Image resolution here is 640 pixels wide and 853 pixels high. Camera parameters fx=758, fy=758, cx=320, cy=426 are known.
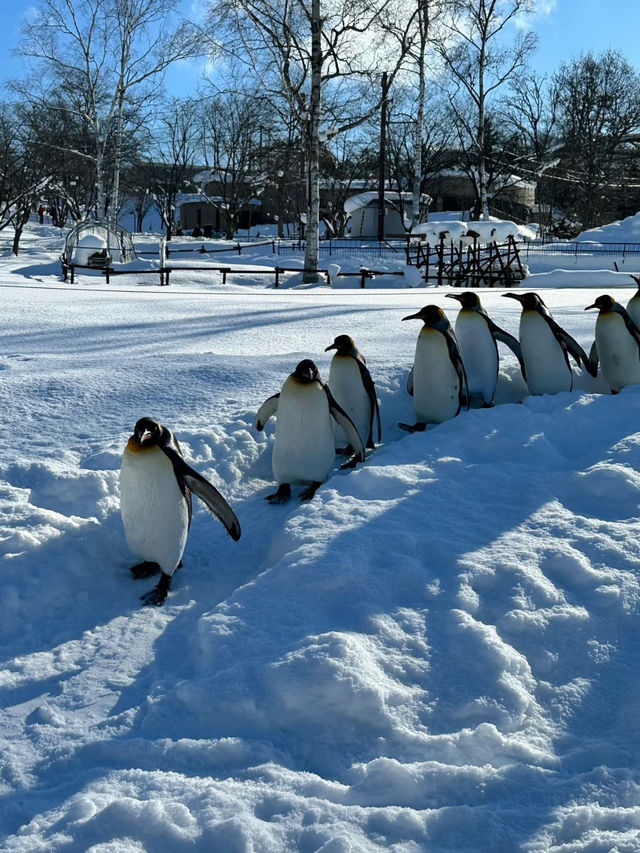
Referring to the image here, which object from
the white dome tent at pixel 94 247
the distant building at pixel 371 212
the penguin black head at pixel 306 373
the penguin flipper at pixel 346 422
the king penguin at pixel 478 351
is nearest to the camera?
the penguin black head at pixel 306 373

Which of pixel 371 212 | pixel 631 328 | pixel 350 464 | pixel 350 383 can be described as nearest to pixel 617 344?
pixel 631 328

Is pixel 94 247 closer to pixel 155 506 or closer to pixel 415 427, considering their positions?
pixel 415 427

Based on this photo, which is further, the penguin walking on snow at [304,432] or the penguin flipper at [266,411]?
the penguin flipper at [266,411]

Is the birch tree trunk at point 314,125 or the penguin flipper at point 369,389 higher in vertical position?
the birch tree trunk at point 314,125

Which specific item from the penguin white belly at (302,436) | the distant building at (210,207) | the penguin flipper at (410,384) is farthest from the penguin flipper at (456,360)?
the distant building at (210,207)

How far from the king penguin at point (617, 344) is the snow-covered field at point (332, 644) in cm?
103

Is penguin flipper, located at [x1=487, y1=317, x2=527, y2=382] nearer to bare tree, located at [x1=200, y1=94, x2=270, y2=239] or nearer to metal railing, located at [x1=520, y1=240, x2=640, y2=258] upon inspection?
metal railing, located at [x1=520, y1=240, x2=640, y2=258]

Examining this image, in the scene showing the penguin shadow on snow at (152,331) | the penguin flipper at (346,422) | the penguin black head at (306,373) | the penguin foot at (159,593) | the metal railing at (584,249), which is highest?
the metal railing at (584,249)

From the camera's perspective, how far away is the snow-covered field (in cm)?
189

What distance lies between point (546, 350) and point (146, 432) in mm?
3430

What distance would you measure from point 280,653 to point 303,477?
1782 mm

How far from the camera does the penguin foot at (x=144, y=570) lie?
3.35m

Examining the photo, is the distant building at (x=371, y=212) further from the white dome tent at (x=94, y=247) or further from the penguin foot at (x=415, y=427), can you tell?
the penguin foot at (x=415, y=427)

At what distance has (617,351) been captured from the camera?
580 cm
